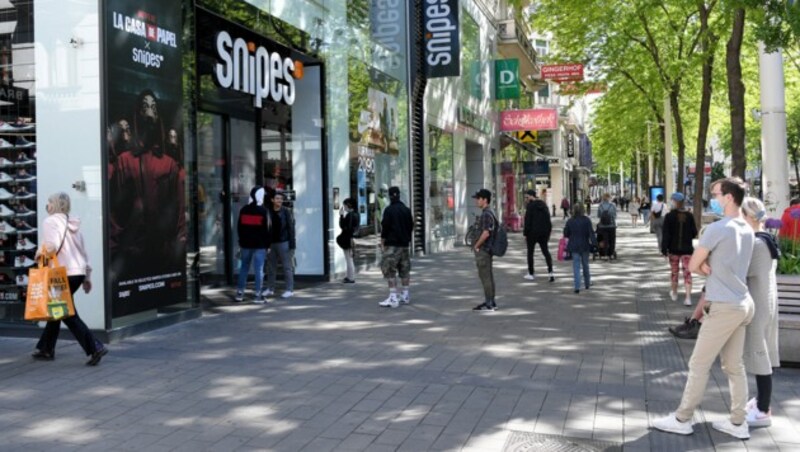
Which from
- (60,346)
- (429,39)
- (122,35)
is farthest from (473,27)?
(60,346)

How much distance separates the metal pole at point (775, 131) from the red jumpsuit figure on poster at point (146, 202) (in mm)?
8385

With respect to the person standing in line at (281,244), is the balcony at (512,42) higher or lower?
higher

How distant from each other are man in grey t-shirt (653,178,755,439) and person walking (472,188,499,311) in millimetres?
5424

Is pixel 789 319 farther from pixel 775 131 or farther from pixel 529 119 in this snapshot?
pixel 529 119

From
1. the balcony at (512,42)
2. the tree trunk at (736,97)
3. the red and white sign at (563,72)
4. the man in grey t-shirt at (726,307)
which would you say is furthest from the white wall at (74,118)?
the balcony at (512,42)

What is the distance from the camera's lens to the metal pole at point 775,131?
10273mm

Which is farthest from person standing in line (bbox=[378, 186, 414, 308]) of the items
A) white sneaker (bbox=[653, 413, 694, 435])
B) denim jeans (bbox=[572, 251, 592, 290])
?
white sneaker (bbox=[653, 413, 694, 435])

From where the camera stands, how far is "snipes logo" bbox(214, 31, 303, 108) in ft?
35.9

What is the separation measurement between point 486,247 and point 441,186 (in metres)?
12.6

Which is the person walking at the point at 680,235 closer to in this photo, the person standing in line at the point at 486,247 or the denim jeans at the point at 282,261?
the person standing in line at the point at 486,247

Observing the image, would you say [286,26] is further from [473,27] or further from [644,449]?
[473,27]

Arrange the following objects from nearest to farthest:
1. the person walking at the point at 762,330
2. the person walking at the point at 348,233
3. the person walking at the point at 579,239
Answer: the person walking at the point at 762,330 → the person walking at the point at 579,239 → the person walking at the point at 348,233

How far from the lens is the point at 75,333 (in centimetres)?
695

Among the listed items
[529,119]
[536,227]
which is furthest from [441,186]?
[536,227]
